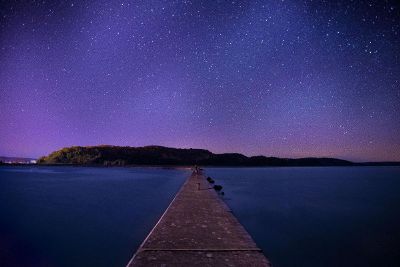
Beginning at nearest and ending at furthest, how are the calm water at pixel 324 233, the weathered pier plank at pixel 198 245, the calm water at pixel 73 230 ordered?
1. the weathered pier plank at pixel 198 245
2. the calm water at pixel 73 230
3. the calm water at pixel 324 233

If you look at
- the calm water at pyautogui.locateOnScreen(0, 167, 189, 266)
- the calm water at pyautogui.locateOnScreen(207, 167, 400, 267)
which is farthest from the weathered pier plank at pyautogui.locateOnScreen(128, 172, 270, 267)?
the calm water at pyautogui.locateOnScreen(207, 167, 400, 267)

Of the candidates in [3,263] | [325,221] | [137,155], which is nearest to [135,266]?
[3,263]

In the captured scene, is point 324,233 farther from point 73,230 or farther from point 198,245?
point 73,230

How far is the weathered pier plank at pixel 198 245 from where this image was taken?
5.64m

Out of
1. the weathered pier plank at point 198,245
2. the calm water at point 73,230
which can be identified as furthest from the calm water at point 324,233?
the calm water at point 73,230

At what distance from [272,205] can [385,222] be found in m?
7.41

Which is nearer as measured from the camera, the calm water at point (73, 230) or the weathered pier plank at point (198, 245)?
the weathered pier plank at point (198, 245)

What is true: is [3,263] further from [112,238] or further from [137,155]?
[137,155]

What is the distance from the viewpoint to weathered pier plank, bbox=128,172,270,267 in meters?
5.64

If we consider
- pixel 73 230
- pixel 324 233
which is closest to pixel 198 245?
pixel 73 230

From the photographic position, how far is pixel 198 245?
6.60 m

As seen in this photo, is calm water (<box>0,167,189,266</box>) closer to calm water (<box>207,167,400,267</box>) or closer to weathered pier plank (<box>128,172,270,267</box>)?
weathered pier plank (<box>128,172,270,267</box>)

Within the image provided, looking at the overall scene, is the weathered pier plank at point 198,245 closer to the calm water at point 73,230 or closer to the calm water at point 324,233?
the calm water at point 73,230

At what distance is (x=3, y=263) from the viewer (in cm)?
834
